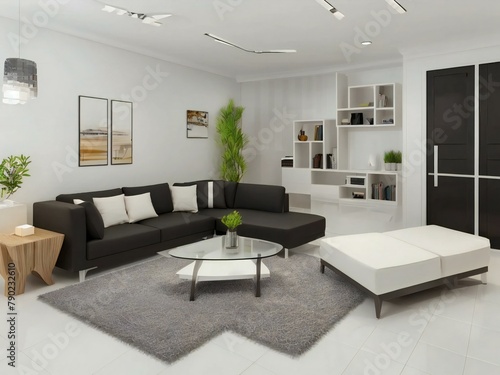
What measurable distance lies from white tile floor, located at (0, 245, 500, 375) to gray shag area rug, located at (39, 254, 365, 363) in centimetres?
8

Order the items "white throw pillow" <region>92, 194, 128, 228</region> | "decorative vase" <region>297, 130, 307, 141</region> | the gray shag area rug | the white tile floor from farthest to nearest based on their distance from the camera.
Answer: "decorative vase" <region>297, 130, 307, 141</region>
"white throw pillow" <region>92, 194, 128, 228</region>
the gray shag area rug
the white tile floor

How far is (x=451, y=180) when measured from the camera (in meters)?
5.26

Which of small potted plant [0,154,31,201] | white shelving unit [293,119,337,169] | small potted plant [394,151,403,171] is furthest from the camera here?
white shelving unit [293,119,337,169]

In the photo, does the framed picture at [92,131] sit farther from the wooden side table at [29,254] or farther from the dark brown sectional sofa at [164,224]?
the wooden side table at [29,254]

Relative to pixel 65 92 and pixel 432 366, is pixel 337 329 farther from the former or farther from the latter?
pixel 65 92

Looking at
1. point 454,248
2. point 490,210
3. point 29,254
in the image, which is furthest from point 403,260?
point 29,254

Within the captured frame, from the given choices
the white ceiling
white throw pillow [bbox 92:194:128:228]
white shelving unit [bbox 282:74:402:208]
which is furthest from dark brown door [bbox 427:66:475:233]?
white throw pillow [bbox 92:194:128:228]

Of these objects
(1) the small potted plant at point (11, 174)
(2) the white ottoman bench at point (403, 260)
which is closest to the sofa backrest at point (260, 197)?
(2) the white ottoman bench at point (403, 260)

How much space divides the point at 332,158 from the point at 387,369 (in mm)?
Result: 4524

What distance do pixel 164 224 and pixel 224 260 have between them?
4.82 ft

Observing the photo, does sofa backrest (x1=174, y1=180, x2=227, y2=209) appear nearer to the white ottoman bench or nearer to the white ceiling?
the white ceiling

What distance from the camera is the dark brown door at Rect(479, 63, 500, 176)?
4.86 meters

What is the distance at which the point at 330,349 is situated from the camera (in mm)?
2566

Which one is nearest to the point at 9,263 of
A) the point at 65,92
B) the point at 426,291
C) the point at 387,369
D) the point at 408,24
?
the point at 65,92
